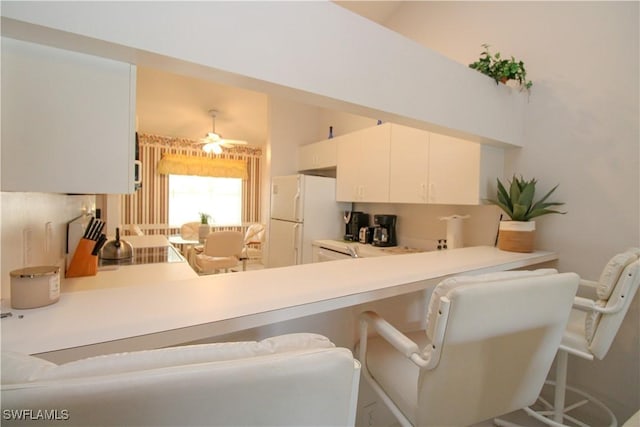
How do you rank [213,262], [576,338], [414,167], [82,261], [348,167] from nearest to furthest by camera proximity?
[576,338] < [82,261] < [414,167] < [348,167] < [213,262]

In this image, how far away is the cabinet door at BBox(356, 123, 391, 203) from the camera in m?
2.83

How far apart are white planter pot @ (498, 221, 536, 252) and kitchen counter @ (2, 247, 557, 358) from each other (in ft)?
2.37

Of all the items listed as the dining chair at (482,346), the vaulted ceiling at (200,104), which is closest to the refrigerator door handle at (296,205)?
the vaulted ceiling at (200,104)

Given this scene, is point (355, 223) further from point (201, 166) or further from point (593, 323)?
point (201, 166)

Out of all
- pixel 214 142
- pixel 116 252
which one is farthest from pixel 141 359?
pixel 214 142

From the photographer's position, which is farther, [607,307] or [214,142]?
[214,142]

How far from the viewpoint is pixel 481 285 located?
0.79 meters

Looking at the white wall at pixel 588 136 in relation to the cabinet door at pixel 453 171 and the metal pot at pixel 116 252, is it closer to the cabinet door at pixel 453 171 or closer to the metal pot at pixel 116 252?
the cabinet door at pixel 453 171

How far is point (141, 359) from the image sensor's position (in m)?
0.41

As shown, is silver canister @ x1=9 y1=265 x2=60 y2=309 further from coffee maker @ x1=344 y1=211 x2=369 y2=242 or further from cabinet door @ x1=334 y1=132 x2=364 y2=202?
coffee maker @ x1=344 y1=211 x2=369 y2=242

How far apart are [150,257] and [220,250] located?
55.2 inches

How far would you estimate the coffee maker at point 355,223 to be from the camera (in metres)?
3.47

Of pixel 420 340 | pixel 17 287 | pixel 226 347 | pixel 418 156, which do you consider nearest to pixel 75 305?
pixel 17 287

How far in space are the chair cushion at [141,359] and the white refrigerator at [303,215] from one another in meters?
2.99
